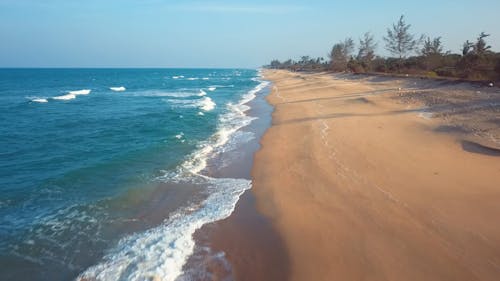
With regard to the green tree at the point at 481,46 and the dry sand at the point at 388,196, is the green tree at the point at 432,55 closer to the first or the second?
the green tree at the point at 481,46

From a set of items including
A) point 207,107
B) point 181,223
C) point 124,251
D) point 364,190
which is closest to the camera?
point 124,251

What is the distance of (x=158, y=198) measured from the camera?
367 inches

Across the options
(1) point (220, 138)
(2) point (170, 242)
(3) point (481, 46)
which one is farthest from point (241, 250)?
(3) point (481, 46)

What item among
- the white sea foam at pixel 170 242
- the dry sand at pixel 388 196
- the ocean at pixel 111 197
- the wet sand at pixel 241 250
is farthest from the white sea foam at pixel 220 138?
the wet sand at pixel 241 250

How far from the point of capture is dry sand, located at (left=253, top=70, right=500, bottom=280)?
19.1 feet

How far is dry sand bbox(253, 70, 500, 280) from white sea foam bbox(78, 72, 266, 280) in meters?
1.16

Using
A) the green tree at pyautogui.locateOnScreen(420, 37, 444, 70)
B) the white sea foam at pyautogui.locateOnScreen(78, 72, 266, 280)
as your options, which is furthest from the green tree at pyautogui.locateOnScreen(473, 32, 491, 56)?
the white sea foam at pyautogui.locateOnScreen(78, 72, 266, 280)

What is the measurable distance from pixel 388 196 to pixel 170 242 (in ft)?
18.4

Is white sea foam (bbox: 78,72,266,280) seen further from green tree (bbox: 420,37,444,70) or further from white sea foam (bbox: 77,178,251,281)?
green tree (bbox: 420,37,444,70)

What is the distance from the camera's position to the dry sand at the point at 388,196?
5809 mm

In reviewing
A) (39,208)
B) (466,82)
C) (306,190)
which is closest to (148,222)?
(39,208)

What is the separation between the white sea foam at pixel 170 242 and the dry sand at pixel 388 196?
1165 mm

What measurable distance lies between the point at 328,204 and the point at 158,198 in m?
4.81

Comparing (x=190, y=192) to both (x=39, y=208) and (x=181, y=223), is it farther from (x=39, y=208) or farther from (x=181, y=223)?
(x=39, y=208)
